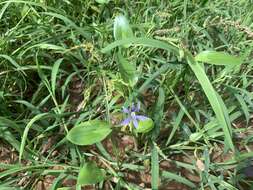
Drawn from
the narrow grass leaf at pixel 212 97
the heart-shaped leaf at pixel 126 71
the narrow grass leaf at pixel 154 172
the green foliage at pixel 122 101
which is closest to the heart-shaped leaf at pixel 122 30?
the green foliage at pixel 122 101

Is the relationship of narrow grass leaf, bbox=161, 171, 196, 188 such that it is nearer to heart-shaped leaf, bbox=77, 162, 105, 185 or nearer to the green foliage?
Answer: the green foliage

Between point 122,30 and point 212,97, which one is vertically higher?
point 122,30

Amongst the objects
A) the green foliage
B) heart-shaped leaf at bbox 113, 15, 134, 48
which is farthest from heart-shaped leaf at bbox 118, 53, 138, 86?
heart-shaped leaf at bbox 113, 15, 134, 48

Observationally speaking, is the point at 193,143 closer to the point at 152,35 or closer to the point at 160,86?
the point at 160,86

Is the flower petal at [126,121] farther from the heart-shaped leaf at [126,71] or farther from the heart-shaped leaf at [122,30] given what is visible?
the heart-shaped leaf at [122,30]

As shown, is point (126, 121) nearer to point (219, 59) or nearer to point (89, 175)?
point (89, 175)

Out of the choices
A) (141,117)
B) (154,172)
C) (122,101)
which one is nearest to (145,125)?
(141,117)
